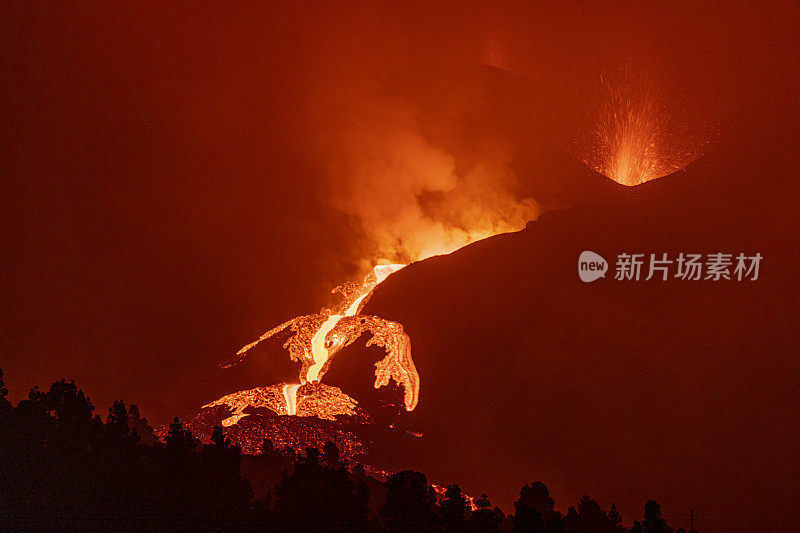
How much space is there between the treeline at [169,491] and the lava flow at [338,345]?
410 inches

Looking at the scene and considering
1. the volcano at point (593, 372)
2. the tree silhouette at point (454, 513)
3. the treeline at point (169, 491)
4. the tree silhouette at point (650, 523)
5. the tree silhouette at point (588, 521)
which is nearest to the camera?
the tree silhouette at point (650, 523)

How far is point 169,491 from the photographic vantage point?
815 inches

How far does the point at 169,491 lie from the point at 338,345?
641 inches

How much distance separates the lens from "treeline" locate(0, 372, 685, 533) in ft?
62.7

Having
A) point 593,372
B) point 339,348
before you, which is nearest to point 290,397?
point 339,348

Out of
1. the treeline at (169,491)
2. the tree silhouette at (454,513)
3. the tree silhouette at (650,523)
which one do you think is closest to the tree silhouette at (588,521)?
the treeline at (169,491)

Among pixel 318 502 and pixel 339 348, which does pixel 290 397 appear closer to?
pixel 339 348

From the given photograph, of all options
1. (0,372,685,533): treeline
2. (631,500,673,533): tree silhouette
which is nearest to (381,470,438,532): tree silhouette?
(0,372,685,533): treeline

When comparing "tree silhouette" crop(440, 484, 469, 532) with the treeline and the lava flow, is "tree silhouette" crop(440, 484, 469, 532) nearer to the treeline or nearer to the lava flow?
the treeline

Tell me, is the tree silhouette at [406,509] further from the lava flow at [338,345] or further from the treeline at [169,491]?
the lava flow at [338,345]

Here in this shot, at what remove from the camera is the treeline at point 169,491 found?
62.7ft

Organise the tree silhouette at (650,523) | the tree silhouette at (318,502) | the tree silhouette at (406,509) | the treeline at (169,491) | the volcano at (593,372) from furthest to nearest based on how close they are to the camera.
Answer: the volcano at (593,372)
the tree silhouette at (318,502)
the treeline at (169,491)
the tree silhouette at (406,509)
the tree silhouette at (650,523)

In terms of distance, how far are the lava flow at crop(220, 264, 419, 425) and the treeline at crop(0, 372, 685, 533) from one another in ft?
34.1

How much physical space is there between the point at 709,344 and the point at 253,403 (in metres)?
18.8
